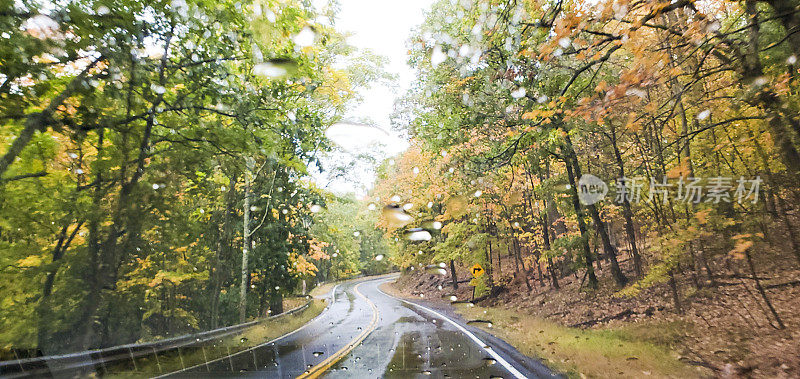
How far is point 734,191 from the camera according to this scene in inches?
276

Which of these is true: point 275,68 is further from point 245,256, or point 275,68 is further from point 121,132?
point 245,256

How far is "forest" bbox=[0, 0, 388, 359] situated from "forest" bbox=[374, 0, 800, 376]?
155 inches

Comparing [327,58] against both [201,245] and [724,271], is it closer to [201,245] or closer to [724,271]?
[201,245]

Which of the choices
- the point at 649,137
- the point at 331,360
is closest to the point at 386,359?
the point at 331,360

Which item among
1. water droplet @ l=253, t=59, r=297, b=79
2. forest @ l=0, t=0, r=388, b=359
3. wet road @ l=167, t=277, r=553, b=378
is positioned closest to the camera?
forest @ l=0, t=0, r=388, b=359

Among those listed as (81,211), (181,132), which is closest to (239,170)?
(181,132)

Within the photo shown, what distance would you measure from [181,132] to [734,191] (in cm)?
1057

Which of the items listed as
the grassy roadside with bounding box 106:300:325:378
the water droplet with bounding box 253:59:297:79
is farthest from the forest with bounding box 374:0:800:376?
the grassy roadside with bounding box 106:300:325:378

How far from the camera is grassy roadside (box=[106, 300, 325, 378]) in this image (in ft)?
22.8

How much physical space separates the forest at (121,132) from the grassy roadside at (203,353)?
1.60 meters

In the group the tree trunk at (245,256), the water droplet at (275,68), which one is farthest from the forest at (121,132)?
the tree trunk at (245,256)

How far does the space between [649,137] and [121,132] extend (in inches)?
512

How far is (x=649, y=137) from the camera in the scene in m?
10.8

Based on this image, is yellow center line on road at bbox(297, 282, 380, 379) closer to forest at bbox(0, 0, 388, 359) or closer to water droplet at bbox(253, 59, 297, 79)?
forest at bbox(0, 0, 388, 359)
